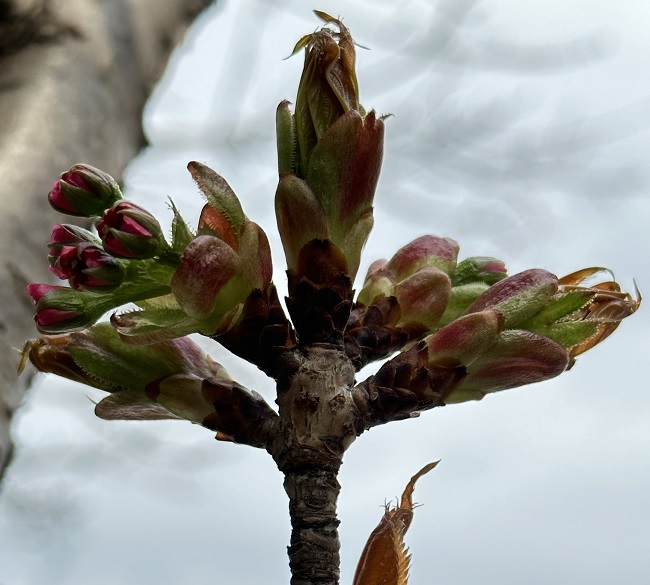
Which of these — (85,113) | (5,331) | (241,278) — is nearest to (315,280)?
(241,278)

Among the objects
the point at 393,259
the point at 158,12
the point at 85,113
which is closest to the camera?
the point at 393,259

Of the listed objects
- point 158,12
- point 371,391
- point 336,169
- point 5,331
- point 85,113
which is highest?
point 158,12

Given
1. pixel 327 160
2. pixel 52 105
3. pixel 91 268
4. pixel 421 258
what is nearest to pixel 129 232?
pixel 91 268

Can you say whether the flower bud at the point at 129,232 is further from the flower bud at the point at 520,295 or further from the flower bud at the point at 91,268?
the flower bud at the point at 520,295

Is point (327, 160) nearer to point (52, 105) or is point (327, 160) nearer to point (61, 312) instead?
point (61, 312)

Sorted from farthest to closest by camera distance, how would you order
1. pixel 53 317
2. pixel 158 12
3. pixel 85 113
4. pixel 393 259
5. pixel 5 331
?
1. pixel 158 12
2. pixel 85 113
3. pixel 5 331
4. pixel 393 259
5. pixel 53 317

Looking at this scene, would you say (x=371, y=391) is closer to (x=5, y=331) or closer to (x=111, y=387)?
(x=111, y=387)

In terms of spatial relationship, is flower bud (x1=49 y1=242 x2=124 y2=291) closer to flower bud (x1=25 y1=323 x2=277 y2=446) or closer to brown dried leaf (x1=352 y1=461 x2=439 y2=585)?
flower bud (x1=25 y1=323 x2=277 y2=446)

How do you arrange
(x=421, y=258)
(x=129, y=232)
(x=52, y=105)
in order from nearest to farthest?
(x=129, y=232) < (x=421, y=258) < (x=52, y=105)
